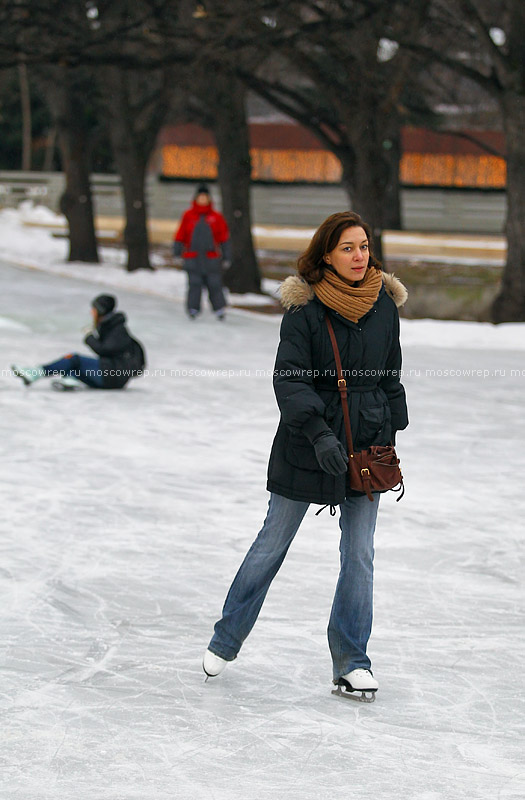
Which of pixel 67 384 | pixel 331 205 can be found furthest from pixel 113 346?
pixel 331 205

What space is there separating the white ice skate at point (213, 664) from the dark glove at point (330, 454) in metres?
0.94

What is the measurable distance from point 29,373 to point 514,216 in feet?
25.8

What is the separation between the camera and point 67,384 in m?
11.0

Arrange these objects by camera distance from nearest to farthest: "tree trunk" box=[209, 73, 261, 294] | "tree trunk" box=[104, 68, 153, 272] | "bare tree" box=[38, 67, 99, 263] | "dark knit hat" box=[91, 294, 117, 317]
→ 1. "dark knit hat" box=[91, 294, 117, 317]
2. "tree trunk" box=[209, 73, 261, 294]
3. "tree trunk" box=[104, 68, 153, 272]
4. "bare tree" box=[38, 67, 99, 263]

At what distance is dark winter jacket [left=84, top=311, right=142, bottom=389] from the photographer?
10594 millimetres

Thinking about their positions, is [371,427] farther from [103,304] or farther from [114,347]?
[114,347]

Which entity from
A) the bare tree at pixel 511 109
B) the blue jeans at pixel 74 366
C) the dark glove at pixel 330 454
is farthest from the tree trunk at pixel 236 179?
the dark glove at pixel 330 454

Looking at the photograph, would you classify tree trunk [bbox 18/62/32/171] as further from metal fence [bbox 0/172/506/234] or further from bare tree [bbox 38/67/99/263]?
bare tree [bbox 38/67/99/263]

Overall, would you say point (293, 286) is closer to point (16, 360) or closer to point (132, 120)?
point (16, 360)

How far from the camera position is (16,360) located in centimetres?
1259

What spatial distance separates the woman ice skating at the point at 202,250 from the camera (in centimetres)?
1595

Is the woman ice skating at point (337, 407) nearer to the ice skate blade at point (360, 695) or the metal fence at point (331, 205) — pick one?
the ice skate blade at point (360, 695)

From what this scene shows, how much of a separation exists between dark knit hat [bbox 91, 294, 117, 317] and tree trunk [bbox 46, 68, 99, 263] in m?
14.4

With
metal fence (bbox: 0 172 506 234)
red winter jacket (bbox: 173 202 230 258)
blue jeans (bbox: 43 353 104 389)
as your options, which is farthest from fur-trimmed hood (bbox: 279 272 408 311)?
metal fence (bbox: 0 172 506 234)
